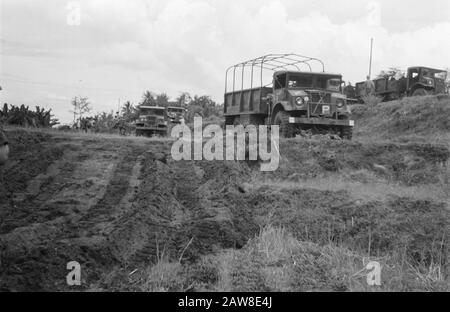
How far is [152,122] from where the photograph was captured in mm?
26625

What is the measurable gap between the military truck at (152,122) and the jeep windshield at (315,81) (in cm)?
1215

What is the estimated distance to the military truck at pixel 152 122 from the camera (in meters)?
26.6

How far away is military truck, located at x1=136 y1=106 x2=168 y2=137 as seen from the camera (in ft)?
→ 87.2

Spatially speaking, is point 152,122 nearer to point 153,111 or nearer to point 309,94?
point 153,111

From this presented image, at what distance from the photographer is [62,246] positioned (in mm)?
5441

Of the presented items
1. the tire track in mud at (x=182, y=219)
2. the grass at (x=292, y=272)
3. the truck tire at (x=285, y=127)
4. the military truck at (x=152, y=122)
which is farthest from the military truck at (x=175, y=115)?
the grass at (x=292, y=272)

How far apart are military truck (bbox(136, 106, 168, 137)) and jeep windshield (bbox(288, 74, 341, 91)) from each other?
478 inches

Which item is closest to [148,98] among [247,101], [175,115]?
[175,115]

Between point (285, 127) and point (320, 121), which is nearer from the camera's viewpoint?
point (320, 121)

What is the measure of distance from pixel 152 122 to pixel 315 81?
41.2 feet

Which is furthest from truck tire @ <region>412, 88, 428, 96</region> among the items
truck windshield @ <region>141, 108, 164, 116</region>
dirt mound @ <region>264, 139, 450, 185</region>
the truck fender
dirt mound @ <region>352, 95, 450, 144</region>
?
dirt mound @ <region>264, 139, 450, 185</region>

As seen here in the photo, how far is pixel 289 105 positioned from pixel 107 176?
22.8 ft
